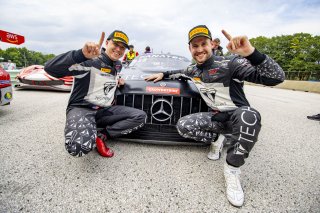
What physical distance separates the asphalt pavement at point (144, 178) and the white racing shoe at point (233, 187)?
0.16ft

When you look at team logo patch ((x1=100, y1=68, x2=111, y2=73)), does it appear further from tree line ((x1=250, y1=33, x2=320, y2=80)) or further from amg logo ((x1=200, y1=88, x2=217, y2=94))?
tree line ((x1=250, y1=33, x2=320, y2=80))

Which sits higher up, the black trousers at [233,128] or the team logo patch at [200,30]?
the team logo patch at [200,30]

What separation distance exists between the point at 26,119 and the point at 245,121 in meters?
3.33

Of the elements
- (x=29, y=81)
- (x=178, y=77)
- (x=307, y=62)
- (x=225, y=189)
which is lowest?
(x=225, y=189)

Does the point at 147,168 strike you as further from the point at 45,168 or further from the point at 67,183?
the point at 45,168

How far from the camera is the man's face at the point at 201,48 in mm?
1938

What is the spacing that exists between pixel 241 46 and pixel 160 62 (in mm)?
1907

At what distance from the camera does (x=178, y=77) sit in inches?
93.9

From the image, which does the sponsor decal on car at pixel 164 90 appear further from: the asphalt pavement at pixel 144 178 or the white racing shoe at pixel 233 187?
the white racing shoe at pixel 233 187

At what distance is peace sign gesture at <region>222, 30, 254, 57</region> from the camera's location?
58.7 inches

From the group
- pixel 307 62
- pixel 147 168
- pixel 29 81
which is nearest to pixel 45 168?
pixel 147 168

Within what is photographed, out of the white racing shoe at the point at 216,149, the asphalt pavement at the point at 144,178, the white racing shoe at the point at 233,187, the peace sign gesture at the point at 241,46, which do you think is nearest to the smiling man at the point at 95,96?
the asphalt pavement at the point at 144,178

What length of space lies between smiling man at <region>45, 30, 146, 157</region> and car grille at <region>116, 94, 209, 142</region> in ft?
0.49

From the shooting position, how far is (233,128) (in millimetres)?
1590
